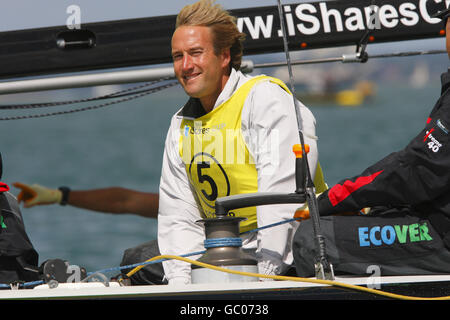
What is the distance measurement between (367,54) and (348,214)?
3.92ft

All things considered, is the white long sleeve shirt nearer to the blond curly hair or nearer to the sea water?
the blond curly hair

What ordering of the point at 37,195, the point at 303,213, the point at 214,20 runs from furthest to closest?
the point at 37,195 < the point at 214,20 < the point at 303,213

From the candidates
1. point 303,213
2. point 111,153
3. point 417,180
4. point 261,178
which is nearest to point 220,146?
point 261,178

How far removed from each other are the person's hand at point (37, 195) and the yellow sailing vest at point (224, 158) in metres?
1.32

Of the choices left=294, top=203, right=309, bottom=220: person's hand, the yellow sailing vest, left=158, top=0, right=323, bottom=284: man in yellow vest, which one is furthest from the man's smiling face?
left=294, top=203, right=309, bottom=220: person's hand

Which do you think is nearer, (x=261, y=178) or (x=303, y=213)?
(x=303, y=213)

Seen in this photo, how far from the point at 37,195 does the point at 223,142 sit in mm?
1550

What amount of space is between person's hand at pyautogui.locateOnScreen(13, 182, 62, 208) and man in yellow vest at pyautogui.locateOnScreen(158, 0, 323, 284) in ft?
3.91

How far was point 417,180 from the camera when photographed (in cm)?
237

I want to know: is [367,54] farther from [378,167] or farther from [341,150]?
[341,150]

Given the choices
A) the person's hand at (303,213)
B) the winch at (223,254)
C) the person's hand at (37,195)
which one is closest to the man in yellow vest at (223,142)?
the person's hand at (303,213)

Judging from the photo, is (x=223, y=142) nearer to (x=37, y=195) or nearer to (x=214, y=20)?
(x=214, y=20)

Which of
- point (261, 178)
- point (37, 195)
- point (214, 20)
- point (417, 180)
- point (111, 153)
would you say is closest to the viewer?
point (417, 180)

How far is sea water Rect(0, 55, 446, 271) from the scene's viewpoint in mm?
14492
